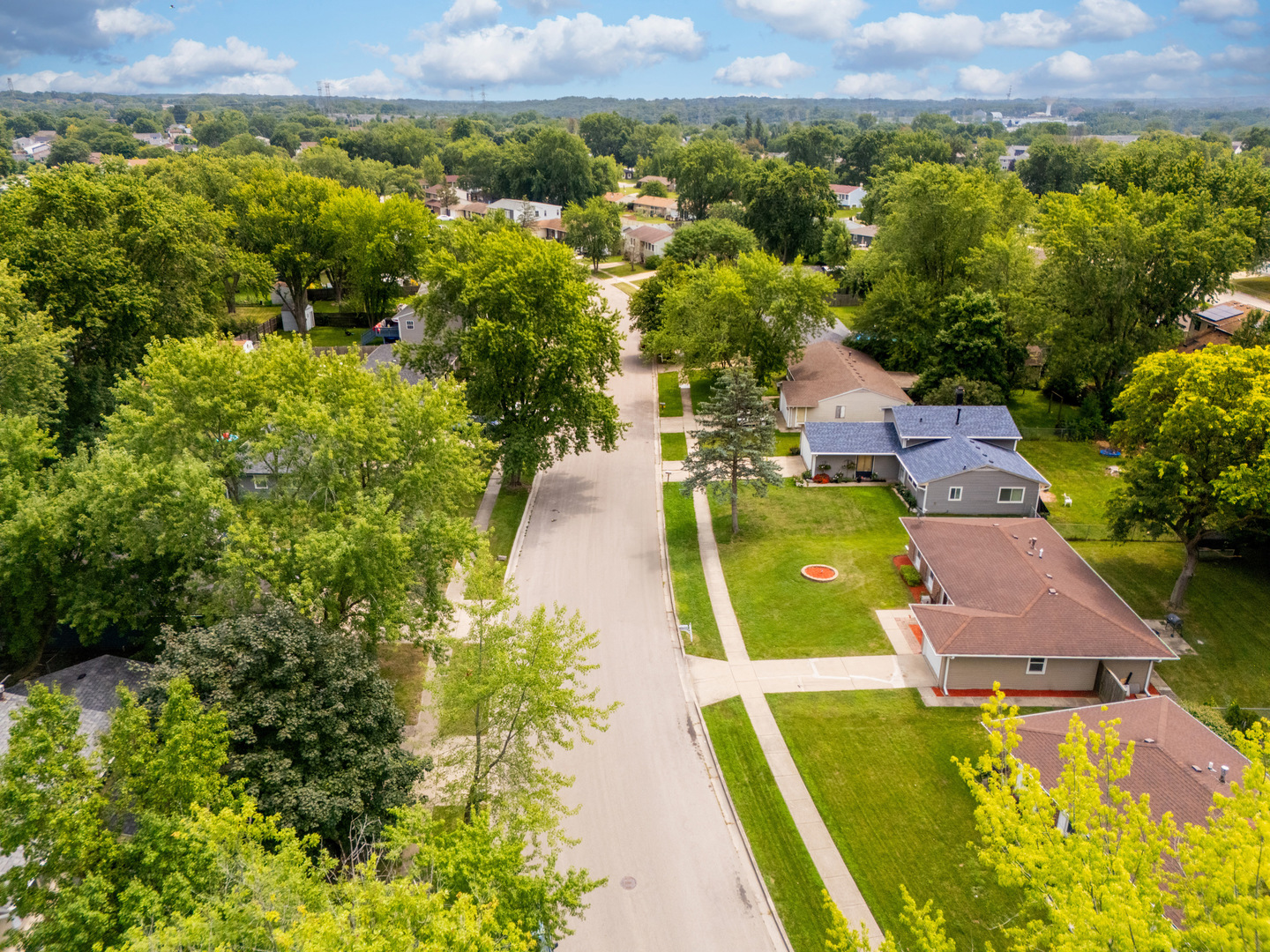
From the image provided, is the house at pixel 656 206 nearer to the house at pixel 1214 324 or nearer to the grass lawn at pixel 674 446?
the house at pixel 1214 324

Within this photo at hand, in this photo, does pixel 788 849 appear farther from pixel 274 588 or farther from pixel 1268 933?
pixel 274 588

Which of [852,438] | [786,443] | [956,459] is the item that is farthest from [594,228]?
[956,459]

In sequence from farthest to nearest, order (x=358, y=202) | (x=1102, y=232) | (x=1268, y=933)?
(x=358, y=202) < (x=1102, y=232) < (x=1268, y=933)

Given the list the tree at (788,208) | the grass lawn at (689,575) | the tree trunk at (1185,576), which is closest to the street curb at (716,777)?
the grass lawn at (689,575)

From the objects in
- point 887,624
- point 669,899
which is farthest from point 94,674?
point 887,624

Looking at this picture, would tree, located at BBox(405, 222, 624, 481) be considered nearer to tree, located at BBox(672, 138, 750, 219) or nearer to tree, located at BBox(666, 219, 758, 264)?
tree, located at BBox(666, 219, 758, 264)

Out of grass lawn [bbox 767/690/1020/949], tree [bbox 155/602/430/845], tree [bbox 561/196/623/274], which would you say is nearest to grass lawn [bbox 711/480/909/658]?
grass lawn [bbox 767/690/1020/949]
